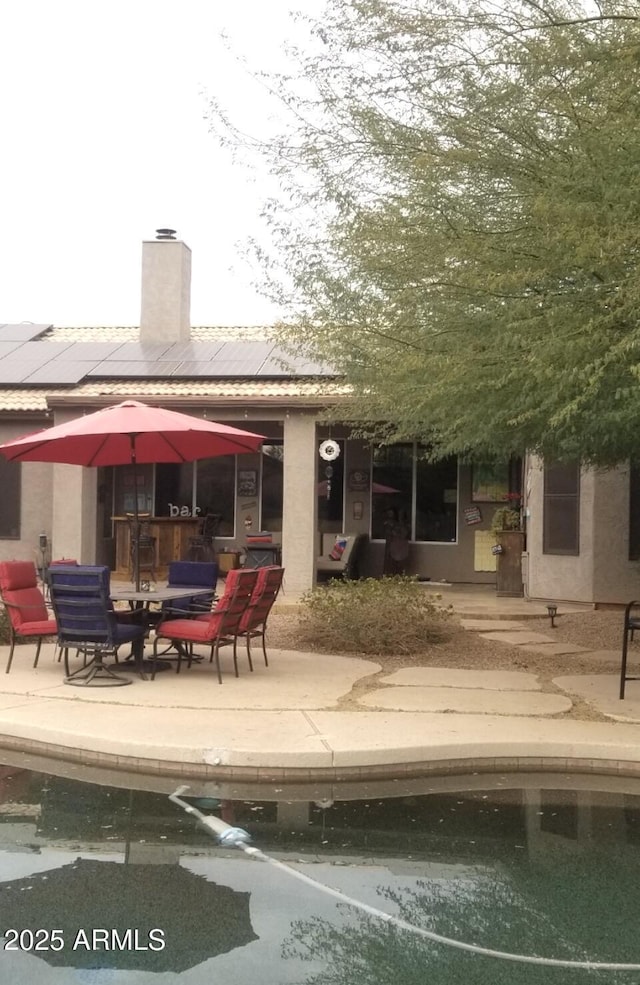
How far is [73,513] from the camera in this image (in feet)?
49.9

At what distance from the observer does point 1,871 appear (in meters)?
4.68

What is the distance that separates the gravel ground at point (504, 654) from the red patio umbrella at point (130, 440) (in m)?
2.36

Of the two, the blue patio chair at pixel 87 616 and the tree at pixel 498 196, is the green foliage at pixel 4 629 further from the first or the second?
the tree at pixel 498 196

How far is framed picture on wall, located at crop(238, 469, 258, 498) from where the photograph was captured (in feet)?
59.2

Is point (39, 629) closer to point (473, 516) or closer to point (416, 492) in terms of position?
point (416, 492)

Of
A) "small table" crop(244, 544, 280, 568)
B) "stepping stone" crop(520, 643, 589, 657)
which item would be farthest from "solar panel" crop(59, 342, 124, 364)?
"stepping stone" crop(520, 643, 589, 657)

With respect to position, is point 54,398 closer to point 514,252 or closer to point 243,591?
point 243,591

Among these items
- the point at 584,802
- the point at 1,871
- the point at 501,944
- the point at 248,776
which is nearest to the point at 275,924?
the point at 501,944

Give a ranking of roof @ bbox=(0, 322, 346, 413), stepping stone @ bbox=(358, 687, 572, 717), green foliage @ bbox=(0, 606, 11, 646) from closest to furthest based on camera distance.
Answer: stepping stone @ bbox=(358, 687, 572, 717) → green foliage @ bbox=(0, 606, 11, 646) → roof @ bbox=(0, 322, 346, 413)

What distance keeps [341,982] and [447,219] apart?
4800 millimetres

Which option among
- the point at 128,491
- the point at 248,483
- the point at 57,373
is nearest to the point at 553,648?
the point at 248,483

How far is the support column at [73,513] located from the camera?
49.6 feet

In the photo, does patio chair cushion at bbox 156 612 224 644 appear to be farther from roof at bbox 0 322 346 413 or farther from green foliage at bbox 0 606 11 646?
roof at bbox 0 322 346 413

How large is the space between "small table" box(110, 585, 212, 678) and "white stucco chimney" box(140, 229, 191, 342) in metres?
11.4
